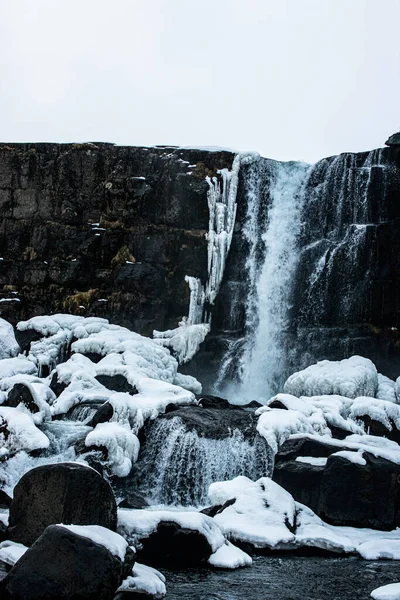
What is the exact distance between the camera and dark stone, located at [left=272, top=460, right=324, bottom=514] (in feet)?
50.0

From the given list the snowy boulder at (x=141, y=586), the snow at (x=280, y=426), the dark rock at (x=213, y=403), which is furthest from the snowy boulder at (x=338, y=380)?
the snowy boulder at (x=141, y=586)

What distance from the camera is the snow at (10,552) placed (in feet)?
34.8

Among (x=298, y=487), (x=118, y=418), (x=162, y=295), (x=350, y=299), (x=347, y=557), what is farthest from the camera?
(x=162, y=295)

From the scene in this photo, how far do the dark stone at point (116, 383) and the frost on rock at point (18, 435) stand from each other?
3838 millimetres

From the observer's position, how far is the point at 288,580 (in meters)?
11.8

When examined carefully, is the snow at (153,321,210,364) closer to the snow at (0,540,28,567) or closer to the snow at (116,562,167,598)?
the snow at (0,540,28,567)

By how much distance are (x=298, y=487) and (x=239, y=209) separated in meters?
14.9

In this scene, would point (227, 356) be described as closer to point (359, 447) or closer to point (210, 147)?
point (210, 147)

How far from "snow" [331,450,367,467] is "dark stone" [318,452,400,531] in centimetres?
8

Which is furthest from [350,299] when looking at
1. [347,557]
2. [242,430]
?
[347,557]

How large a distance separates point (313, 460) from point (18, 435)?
6677 mm

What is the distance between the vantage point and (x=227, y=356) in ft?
88.2

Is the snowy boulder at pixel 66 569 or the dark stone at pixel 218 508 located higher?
the snowy boulder at pixel 66 569

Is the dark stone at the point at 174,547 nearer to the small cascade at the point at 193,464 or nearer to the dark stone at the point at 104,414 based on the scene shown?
the small cascade at the point at 193,464
